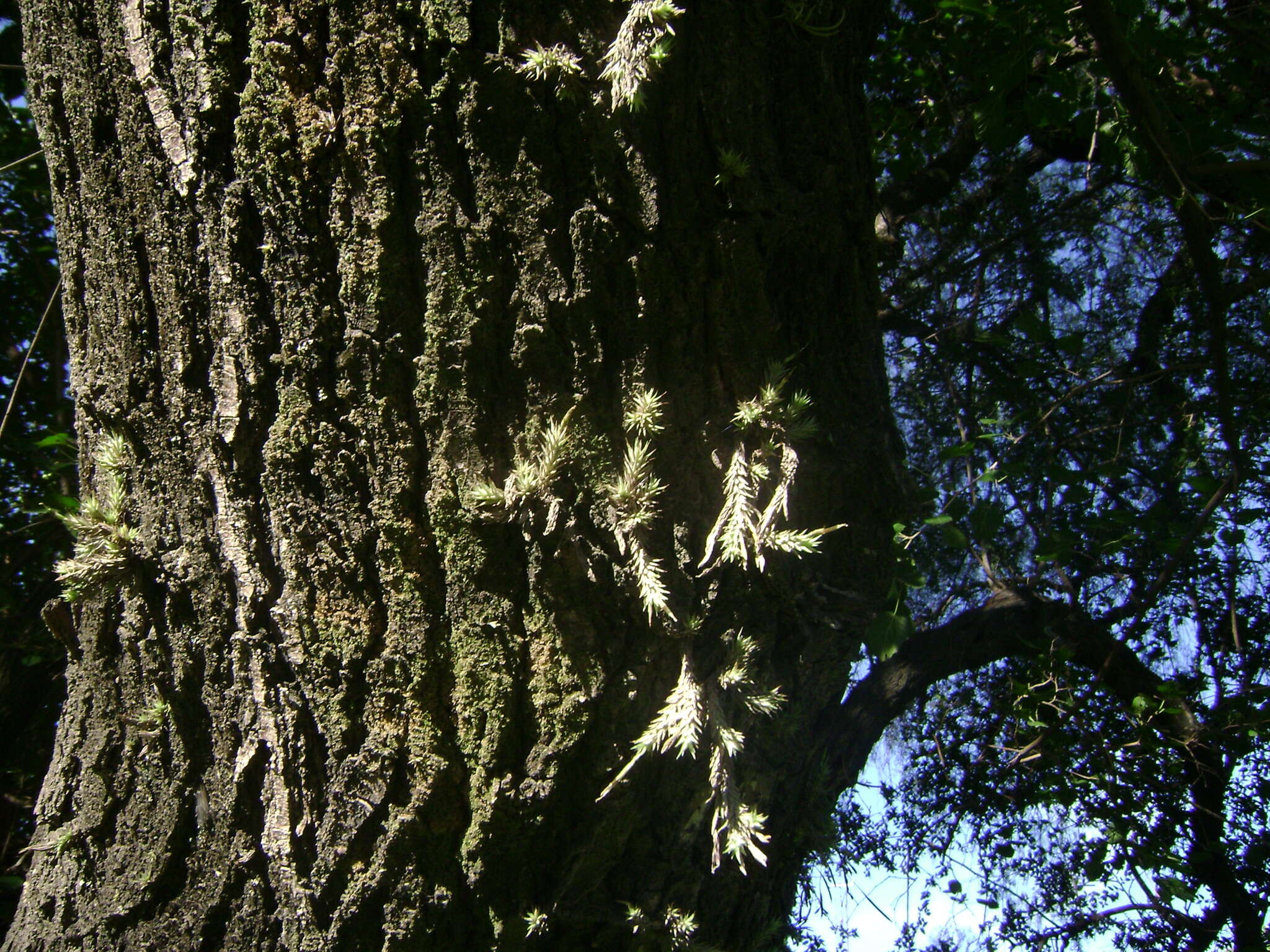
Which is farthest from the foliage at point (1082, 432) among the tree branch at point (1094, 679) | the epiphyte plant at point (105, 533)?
the epiphyte plant at point (105, 533)

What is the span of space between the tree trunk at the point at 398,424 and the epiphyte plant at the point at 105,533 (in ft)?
0.05

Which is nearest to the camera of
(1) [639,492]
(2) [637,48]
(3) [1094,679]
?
(2) [637,48]

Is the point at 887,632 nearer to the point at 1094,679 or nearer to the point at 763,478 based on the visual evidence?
the point at 763,478

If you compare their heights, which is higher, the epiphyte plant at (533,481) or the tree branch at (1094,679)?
the tree branch at (1094,679)

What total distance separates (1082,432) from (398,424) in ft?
9.08

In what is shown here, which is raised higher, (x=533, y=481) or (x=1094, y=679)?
(x=1094, y=679)

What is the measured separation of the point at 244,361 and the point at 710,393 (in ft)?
2.10

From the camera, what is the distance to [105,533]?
1.12 meters

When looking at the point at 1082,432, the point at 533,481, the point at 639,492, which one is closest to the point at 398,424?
the point at 533,481

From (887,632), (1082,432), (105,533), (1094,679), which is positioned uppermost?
(1082,432)

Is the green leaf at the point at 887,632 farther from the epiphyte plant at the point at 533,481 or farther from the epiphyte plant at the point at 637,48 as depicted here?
the epiphyte plant at the point at 637,48

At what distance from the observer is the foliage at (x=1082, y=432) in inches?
88.9

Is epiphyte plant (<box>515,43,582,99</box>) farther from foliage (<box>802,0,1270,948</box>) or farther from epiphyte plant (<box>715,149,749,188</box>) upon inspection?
foliage (<box>802,0,1270,948</box>)

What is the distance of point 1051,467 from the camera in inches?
95.8
